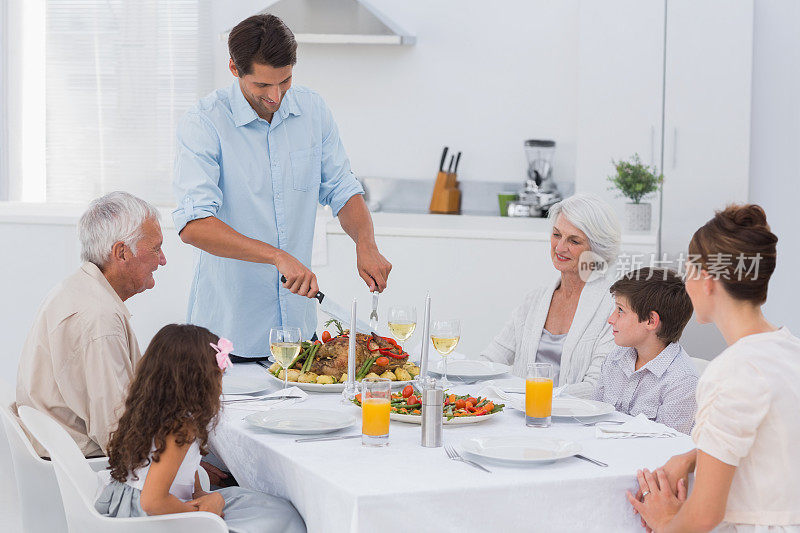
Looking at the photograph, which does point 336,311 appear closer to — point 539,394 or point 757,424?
point 539,394

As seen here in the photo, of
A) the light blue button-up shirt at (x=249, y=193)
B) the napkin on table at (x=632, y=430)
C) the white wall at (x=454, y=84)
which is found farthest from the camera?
the white wall at (x=454, y=84)

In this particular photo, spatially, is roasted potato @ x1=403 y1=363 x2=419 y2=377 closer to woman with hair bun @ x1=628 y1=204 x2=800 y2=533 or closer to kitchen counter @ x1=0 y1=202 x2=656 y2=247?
woman with hair bun @ x1=628 y1=204 x2=800 y2=533

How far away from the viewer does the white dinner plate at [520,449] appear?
4.87ft

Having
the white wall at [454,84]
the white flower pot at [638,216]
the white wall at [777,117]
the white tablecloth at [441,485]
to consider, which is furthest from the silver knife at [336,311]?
the white wall at [454,84]

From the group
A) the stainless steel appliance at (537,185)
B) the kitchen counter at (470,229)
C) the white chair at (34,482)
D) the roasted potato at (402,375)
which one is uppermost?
the stainless steel appliance at (537,185)

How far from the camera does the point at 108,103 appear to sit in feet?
14.9

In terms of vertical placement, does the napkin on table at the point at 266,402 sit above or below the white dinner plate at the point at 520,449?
below

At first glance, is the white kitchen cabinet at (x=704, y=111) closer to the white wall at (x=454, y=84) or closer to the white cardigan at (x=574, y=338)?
the white wall at (x=454, y=84)

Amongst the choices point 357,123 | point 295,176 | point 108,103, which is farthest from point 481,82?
point 295,176

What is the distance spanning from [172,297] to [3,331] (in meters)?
0.68

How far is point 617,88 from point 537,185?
0.77 meters

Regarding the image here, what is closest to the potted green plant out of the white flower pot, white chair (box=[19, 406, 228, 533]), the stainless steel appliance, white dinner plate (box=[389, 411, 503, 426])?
the white flower pot

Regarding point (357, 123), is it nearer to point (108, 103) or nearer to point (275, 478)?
point (108, 103)

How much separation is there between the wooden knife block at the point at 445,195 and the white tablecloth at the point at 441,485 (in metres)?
2.81
